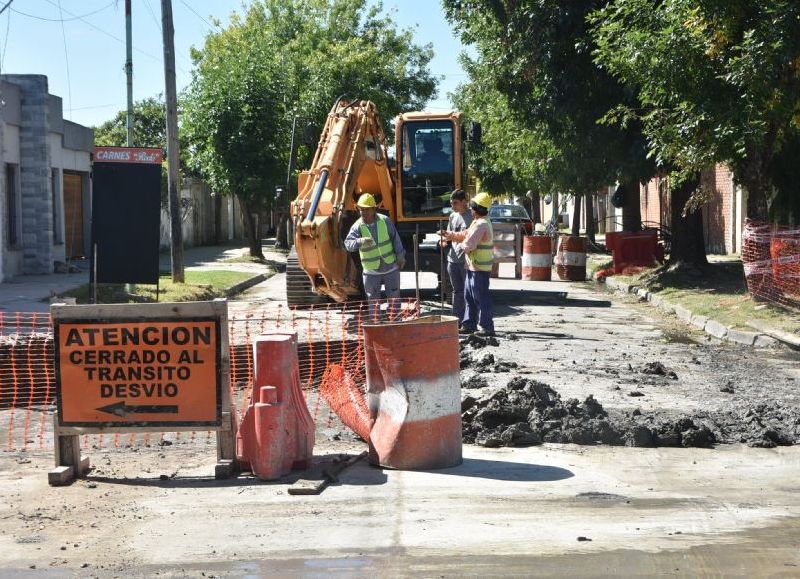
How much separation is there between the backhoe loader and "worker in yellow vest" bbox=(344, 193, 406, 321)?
77 centimetres

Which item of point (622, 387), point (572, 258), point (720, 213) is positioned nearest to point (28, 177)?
point (572, 258)

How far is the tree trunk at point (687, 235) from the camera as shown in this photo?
24375mm

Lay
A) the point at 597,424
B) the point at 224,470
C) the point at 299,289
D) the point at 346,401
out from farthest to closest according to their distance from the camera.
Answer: the point at 299,289
the point at 346,401
the point at 597,424
the point at 224,470

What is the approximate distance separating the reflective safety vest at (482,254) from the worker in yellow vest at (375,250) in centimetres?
101

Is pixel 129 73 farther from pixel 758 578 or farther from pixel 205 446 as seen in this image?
pixel 758 578

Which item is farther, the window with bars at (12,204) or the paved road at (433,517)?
the window with bars at (12,204)

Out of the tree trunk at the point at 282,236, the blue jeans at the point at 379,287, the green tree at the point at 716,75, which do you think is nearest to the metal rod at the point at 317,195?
the blue jeans at the point at 379,287

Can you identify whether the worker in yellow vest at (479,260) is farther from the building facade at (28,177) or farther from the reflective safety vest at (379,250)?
the building facade at (28,177)

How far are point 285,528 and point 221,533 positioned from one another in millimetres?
351

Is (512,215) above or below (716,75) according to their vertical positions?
below

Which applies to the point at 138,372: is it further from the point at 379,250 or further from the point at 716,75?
the point at 716,75

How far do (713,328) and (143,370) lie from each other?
420 inches

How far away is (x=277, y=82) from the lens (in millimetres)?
36719

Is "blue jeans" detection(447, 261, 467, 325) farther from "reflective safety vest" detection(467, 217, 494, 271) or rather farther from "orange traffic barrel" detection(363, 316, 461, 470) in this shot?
"orange traffic barrel" detection(363, 316, 461, 470)
